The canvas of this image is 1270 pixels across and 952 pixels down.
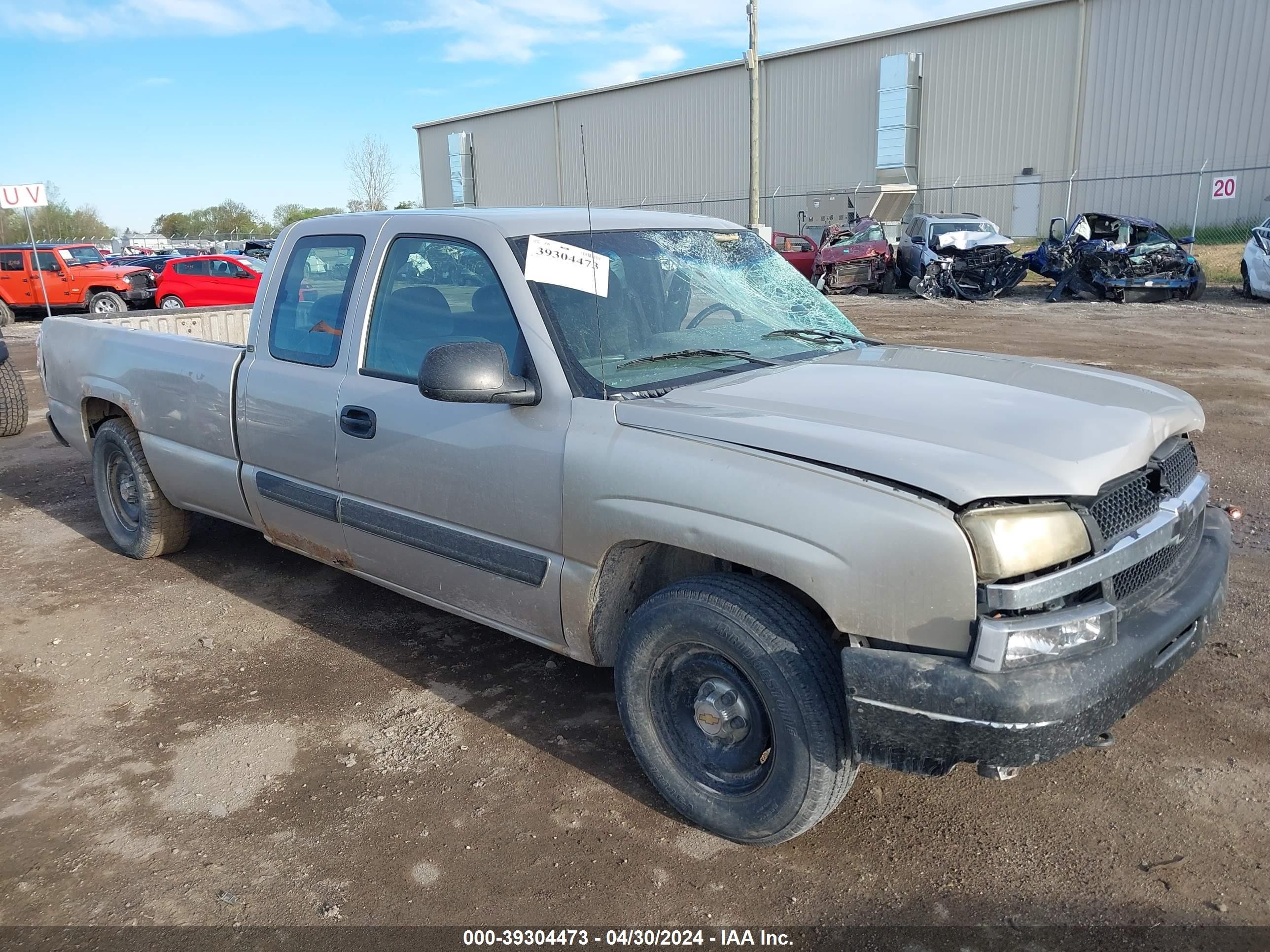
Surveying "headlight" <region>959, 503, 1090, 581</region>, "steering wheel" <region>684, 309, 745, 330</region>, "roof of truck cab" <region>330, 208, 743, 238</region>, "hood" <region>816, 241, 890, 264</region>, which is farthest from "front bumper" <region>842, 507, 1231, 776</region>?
"hood" <region>816, 241, 890, 264</region>

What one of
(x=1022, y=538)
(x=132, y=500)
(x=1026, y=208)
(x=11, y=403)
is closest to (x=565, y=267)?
(x=1022, y=538)

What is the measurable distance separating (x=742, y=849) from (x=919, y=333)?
1419 centimetres

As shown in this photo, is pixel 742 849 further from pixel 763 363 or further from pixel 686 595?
pixel 763 363

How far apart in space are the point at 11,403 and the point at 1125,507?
965 centimetres

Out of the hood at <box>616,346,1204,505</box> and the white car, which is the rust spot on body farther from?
the white car

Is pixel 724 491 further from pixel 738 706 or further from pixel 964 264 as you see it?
pixel 964 264

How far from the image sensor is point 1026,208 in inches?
1209

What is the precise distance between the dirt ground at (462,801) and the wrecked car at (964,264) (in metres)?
18.2

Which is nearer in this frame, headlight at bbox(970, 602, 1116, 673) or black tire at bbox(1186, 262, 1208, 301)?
headlight at bbox(970, 602, 1116, 673)

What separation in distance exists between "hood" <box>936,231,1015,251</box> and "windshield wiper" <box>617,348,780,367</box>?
20439mm

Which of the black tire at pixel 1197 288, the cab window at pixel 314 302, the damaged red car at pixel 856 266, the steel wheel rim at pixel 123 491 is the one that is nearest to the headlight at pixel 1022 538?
the cab window at pixel 314 302

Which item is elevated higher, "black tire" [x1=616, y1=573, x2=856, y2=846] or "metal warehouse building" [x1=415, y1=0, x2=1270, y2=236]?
"metal warehouse building" [x1=415, y1=0, x2=1270, y2=236]

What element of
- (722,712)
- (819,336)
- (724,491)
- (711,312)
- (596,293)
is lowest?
(722,712)

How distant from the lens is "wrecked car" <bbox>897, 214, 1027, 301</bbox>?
21.7 meters
